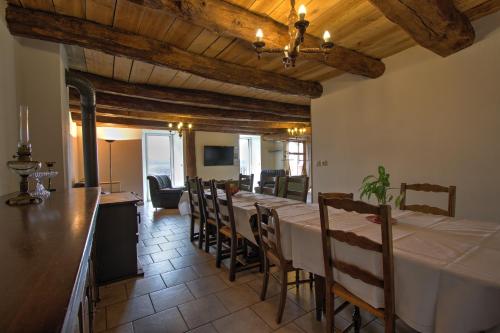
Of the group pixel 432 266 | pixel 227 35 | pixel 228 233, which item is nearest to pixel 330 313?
pixel 432 266

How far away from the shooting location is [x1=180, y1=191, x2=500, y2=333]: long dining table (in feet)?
3.22

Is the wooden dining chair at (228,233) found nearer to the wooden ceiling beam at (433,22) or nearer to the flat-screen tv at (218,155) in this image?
the wooden ceiling beam at (433,22)

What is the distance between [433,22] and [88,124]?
3522 millimetres

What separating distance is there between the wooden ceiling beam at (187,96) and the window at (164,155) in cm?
392

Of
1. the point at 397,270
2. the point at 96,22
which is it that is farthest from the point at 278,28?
the point at 397,270

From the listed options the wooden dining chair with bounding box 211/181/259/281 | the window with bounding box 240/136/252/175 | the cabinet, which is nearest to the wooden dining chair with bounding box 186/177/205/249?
the wooden dining chair with bounding box 211/181/259/281

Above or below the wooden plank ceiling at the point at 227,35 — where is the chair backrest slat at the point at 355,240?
below

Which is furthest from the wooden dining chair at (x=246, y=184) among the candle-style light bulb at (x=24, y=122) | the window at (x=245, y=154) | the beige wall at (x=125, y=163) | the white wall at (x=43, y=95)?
the window at (x=245, y=154)

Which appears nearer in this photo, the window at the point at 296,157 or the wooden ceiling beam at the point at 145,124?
the wooden ceiling beam at the point at 145,124

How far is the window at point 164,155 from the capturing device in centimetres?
795

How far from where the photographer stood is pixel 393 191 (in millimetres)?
3195

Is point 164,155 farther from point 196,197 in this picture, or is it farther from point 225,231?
point 225,231

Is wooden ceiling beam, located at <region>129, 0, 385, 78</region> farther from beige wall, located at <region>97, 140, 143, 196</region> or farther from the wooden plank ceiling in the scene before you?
beige wall, located at <region>97, 140, 143, 196</region>

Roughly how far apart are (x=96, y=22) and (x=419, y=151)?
3.51 metres
